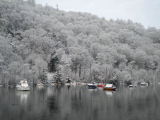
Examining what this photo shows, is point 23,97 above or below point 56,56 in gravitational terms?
below

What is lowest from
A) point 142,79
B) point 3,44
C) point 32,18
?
point 142,79

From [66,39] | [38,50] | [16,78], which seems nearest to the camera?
[16,78]

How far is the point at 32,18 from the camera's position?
118 metres

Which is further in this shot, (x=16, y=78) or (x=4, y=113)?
(x=16, y=78)

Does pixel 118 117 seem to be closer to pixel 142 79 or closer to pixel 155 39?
pixel 142 79

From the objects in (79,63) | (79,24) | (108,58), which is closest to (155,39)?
(79,24)

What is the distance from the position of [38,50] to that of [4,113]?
6960cm

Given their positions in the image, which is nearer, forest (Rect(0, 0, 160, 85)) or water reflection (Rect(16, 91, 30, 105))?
water reflection (Rect(16, 91, 30, 105))

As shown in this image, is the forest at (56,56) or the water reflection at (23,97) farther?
the forest at (56,56)

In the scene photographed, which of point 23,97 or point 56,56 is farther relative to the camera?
point 56,56

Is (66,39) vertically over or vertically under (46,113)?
over

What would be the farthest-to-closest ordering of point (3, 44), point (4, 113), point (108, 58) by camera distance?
point (108, 58) → point (3, 44) → point (4, 113)

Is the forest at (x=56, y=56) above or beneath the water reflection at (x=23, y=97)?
above

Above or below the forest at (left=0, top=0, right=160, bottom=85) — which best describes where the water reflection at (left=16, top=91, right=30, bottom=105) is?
below
